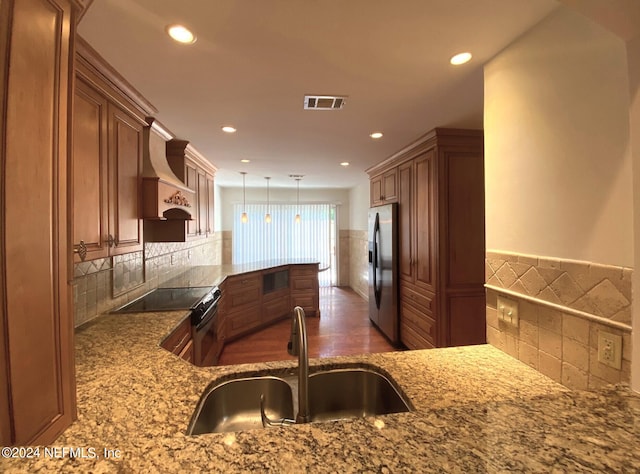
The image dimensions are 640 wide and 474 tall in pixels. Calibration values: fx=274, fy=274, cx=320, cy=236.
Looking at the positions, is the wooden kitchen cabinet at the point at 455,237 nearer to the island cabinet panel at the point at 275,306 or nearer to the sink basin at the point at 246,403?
the sink basin at the point at 246,403

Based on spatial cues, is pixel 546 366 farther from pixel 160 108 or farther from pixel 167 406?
pixel 160 108

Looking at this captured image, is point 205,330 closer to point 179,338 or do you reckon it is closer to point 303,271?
point 179,338

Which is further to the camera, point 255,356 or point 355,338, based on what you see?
point 355,338

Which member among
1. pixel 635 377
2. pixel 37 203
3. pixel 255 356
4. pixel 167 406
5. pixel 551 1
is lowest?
pixel 255 356

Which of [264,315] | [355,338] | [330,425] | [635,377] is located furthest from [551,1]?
[264,315]

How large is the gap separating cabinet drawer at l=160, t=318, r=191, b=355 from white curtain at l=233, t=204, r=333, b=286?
469cm

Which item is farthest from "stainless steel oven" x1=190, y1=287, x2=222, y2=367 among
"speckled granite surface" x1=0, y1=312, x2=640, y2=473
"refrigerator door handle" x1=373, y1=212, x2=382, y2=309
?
"refrigerator door handle" x1=373, y1=212, x2=382, y2=309

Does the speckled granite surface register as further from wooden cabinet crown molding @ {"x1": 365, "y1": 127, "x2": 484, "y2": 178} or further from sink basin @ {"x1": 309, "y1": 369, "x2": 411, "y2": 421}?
wooden cabinet crown molding @ {"x1": 365, "y1": 127, "x2": 484, "y2": 178}

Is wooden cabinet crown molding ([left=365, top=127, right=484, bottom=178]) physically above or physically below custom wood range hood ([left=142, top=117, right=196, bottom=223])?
above

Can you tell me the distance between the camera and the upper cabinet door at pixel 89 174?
145cm

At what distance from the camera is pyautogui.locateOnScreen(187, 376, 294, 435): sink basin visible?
109 centimetres

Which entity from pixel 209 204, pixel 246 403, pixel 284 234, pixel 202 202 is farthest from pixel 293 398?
pixel 284 234

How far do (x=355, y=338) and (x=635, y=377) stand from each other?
312 centimetres

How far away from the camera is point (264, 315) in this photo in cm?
409
